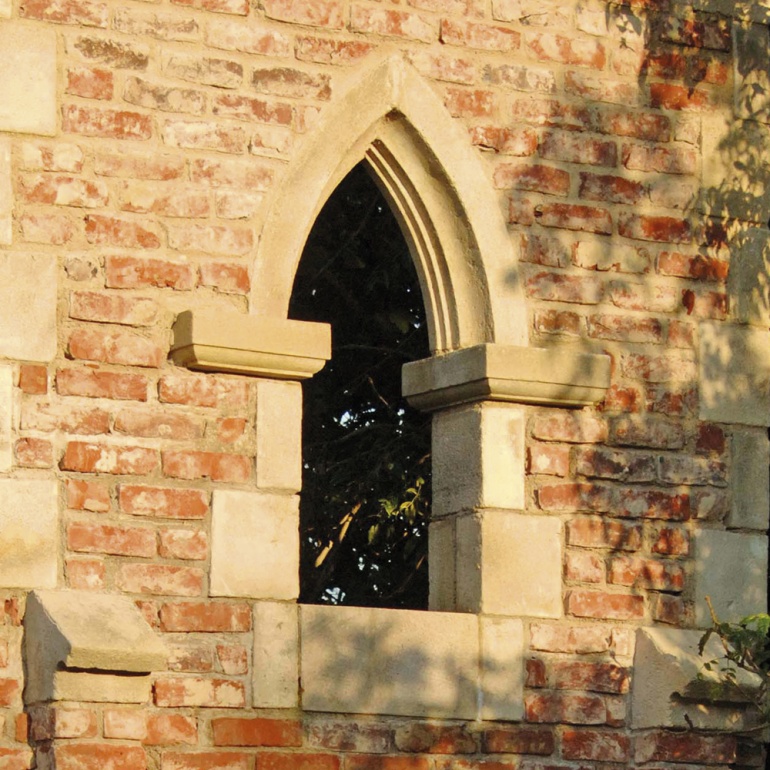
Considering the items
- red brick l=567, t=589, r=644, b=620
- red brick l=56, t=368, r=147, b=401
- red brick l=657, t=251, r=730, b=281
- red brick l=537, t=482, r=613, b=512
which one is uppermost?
red brick l=657, t=251, r=730, b=281

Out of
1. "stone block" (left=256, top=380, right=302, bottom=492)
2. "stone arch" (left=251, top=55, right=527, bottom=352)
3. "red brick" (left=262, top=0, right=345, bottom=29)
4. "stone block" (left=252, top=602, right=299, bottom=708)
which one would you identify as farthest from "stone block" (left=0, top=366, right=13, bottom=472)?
"red brick" (left=262, top=0, right=345, bottom=29)

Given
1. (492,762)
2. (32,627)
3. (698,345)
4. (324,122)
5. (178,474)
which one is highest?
(324,122)

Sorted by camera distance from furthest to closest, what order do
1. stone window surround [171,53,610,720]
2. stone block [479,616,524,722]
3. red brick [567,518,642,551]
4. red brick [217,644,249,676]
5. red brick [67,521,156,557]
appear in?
red brick [567,518,642,551]
stone block [479,616,524,722]
stone window surround [171,53,610,720]
red brick [217,644,249,676]
red brick [67,521,156,557]

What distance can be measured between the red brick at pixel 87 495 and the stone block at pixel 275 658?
540mm

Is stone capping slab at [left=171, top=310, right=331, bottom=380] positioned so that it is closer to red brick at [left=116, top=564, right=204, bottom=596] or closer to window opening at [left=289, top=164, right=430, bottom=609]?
red brick at [left=116, top=564, right=204, bottom=596]

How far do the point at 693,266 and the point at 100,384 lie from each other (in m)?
2.12

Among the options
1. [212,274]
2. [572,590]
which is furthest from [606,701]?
[212,274]

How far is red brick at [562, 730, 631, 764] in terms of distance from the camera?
250 inches

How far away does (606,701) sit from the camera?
6.42 m

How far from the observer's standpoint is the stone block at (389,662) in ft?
19.6

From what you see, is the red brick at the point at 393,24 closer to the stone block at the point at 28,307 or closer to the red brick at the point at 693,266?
the red brick at the point at 693,266

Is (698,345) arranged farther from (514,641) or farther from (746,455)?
(514,641)

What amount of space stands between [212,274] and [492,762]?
1.70 metres

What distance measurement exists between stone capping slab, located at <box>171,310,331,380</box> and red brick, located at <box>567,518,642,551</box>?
→ 1015 mm
